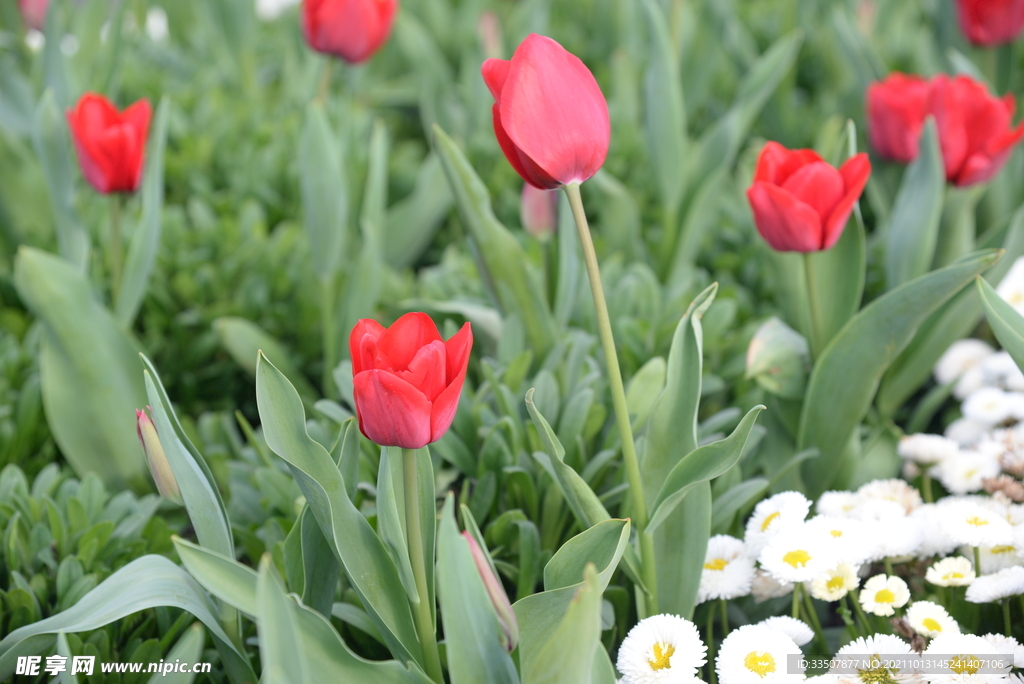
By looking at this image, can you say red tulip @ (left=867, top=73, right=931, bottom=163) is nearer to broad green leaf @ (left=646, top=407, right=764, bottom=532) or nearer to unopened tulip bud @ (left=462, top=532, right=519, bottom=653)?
broad green leaf @ (left=646, top=407, right=764, bottom=532)

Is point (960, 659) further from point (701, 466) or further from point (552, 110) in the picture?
point (552, 110)

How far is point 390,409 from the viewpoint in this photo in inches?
23.2

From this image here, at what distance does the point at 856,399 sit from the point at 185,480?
2.40 feet

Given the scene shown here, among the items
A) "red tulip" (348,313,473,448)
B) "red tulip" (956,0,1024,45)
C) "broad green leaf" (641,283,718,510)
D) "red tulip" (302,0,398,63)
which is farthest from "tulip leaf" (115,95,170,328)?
"red tulip" (956,0,1024,45)

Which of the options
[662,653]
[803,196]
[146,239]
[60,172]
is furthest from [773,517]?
[60,172]

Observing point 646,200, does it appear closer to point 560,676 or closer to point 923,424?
point 923,424

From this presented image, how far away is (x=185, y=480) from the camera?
70cm

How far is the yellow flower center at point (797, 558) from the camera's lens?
2.57 ft

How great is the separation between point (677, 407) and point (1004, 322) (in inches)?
11.9

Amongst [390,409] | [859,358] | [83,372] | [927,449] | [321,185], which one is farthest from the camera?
[321,185]

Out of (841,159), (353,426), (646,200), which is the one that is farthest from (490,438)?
(646,200)

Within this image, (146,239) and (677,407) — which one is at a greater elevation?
(146,239)

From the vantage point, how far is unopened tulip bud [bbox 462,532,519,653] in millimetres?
648

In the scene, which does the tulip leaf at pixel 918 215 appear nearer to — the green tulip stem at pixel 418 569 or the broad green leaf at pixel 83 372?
the green tulip stem at pixel 418 569
